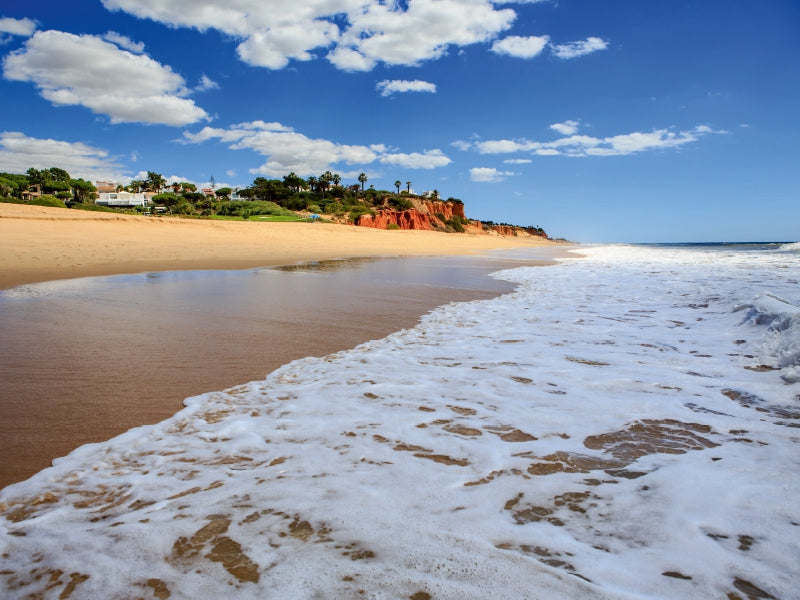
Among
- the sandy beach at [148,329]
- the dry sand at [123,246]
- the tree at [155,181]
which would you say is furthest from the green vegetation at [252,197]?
the sandy beach at [148,329]

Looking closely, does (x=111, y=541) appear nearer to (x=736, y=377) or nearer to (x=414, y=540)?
(x=414, y=540)

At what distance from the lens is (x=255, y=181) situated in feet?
217

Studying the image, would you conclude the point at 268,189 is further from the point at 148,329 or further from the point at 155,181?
the point at 148,329

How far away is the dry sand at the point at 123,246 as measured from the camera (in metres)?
10.5

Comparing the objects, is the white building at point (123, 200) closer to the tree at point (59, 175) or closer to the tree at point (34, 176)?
the tree at point (59, 175)

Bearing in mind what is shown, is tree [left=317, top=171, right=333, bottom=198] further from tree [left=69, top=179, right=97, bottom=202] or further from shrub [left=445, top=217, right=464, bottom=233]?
tree [left=69, top=179, right=97, bottom=202]

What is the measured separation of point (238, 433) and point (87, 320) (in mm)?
3673

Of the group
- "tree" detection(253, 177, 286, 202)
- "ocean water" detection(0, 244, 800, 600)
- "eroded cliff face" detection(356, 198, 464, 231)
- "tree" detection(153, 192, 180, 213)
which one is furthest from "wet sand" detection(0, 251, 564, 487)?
"tree" detection(253, 177, 286, 202)

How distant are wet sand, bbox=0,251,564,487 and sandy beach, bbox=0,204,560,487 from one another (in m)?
0.01

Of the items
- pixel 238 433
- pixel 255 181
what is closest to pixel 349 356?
pixel 238 433

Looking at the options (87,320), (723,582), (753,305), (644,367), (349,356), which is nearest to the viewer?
(723,582)

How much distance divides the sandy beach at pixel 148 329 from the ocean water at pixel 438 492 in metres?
0.36

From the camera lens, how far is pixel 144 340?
4.09m

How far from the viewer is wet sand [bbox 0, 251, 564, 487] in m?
2.47
